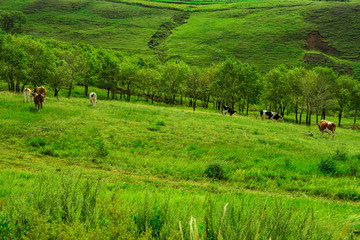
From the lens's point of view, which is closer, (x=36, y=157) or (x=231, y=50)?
(x=36, y=157)

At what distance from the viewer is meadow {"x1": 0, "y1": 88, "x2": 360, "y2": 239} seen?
9.53 feet

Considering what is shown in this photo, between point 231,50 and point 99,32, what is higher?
point 99,32

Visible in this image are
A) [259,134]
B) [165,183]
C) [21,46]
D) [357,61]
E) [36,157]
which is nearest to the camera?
[165,183]

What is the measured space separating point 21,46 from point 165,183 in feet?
179

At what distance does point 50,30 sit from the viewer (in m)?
172

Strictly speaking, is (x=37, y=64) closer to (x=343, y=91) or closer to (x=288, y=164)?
(x=288, y=164)

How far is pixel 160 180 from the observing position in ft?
28.2

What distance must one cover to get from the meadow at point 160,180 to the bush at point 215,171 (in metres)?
0.05

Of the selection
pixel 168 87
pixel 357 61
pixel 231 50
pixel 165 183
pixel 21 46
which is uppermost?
pixel 231 50

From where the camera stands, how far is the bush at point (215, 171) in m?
9.40

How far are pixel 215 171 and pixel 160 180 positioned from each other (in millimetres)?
2860

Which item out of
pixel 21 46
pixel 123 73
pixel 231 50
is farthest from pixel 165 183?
pixel 231 50

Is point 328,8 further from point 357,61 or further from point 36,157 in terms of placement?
point 36,157

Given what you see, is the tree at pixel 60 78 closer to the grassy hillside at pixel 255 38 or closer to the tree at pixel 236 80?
the tree at pixel 236 80
